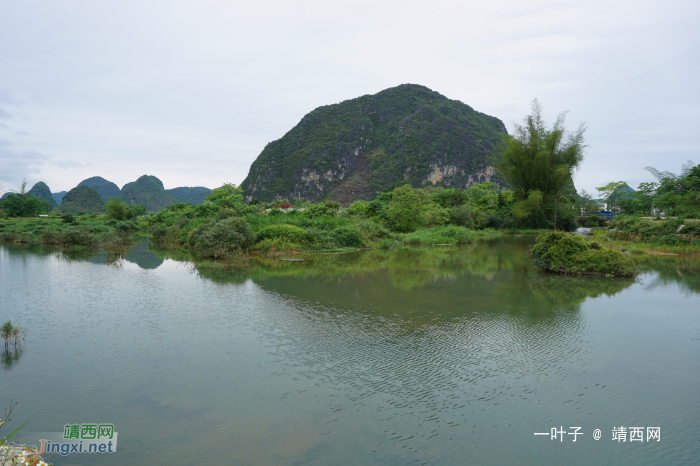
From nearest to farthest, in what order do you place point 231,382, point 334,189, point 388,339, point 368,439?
point 368,439
point 231,382
point 388,339
point 334,189

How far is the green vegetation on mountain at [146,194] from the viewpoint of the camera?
12238 cm

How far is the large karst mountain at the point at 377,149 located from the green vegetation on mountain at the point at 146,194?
29641mm

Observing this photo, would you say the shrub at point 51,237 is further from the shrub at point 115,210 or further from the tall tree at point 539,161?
the tall tree at point 539,161

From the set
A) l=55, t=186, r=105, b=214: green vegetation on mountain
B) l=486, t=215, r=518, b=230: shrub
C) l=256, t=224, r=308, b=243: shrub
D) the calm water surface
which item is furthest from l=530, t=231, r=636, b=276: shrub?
l=55, t=186, r=105, b=214: green vegetation on mountain

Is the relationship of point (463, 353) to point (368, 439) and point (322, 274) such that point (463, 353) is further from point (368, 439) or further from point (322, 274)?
point (322, 274)

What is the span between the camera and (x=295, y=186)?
11588 cm

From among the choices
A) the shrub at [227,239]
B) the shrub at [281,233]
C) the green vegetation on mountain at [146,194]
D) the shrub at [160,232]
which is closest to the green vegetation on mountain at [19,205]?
the shrub at [160,232]

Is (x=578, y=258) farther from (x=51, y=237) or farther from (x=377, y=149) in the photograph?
(x=377, y=149)

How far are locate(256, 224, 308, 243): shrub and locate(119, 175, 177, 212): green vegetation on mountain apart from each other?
369ft

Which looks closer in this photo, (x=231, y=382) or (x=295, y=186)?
(x=231, y=382)

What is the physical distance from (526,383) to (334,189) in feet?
360

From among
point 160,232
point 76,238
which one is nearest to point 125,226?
point 160,232

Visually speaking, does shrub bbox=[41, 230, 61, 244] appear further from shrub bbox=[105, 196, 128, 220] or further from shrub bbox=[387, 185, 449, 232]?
shrub bbox=[387, 185, 449, 232]

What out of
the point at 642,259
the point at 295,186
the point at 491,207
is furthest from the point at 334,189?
the point at 642,259
